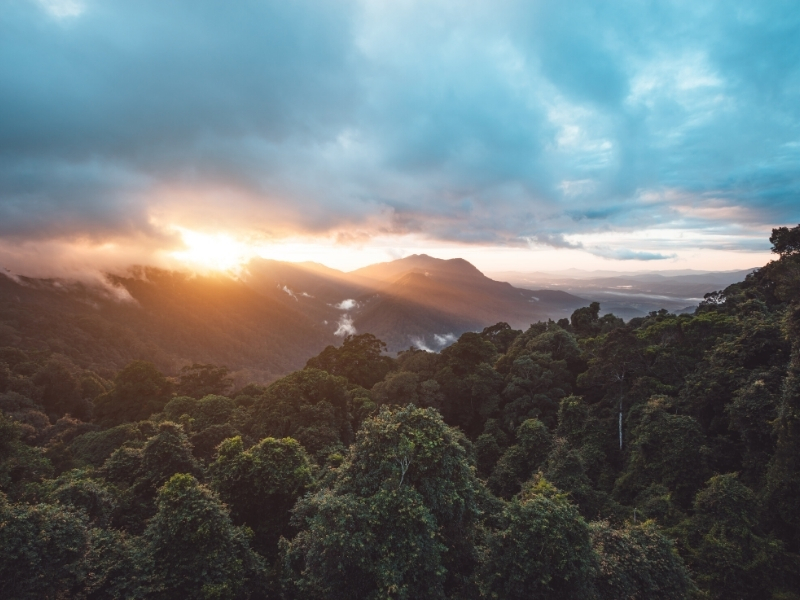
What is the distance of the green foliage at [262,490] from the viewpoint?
47.9 feet

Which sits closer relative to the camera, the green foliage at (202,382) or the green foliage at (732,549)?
the green foliage at (732,549)

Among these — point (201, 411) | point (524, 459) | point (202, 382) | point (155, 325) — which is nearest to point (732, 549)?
point (524, 459)

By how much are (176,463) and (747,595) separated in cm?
2207

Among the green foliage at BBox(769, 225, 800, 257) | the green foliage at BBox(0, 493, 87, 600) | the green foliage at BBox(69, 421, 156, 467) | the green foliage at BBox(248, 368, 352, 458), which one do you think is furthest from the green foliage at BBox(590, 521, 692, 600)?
the green foliage at BBox(769, 225, 800, 257)

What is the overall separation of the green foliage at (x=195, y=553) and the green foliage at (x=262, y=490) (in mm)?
3297

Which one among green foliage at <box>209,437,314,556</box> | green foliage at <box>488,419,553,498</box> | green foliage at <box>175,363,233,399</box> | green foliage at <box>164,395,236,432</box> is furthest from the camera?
green foliage at <box>175,363,233,399</box>

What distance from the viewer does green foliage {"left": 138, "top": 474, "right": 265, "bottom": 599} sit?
380 inches

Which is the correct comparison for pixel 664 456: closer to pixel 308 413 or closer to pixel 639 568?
pixel 639 568

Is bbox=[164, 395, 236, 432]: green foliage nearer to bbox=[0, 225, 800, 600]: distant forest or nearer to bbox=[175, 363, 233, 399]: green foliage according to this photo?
bbox=[0, 225, 800, 600]: distant forest

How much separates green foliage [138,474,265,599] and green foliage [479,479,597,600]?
6.97m

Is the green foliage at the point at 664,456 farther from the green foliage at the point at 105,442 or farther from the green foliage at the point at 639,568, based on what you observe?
the green foliage at the point at 105,442

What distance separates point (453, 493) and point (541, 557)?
2532mm

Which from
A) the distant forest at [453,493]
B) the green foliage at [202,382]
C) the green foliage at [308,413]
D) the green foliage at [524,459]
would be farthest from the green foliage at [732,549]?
the green foliage at [202,382]

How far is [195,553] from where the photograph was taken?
10.1 meters
